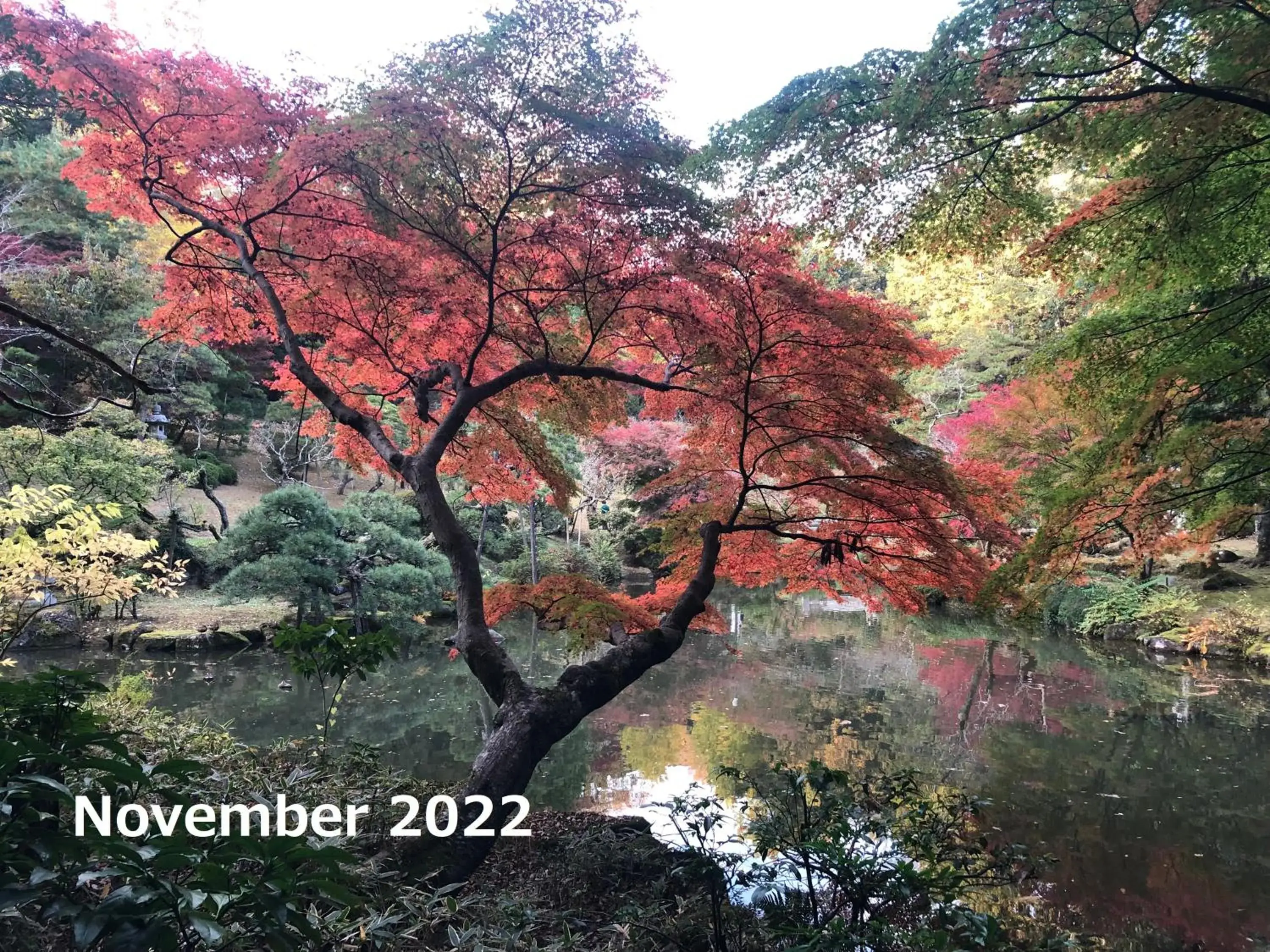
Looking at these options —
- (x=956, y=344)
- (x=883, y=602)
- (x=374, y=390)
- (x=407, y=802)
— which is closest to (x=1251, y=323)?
(x=407, y=802)

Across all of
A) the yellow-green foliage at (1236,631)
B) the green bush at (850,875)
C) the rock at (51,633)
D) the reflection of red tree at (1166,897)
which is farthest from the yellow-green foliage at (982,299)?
the rock at (51,633)

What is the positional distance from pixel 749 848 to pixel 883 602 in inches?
403

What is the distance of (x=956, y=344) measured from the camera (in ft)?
45.3

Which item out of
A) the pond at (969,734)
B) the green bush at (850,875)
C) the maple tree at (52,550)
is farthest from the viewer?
the maple tree at (52,550)

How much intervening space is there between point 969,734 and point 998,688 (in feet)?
6.43

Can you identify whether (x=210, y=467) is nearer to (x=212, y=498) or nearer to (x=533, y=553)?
(x=212, y=498)

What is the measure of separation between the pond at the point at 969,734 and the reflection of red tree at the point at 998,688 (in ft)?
0.12

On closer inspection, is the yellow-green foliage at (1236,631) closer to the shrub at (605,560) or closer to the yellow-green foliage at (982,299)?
the yellow-green foliage at (982,299)

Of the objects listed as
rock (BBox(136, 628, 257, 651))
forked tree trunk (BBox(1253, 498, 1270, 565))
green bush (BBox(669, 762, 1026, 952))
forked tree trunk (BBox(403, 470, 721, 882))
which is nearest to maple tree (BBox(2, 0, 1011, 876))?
forked tree trunk (BBox(403, 470, 721, 882))

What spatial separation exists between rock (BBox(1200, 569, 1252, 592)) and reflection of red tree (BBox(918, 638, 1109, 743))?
3.32 m

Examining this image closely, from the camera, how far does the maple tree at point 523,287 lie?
2998 millimetres

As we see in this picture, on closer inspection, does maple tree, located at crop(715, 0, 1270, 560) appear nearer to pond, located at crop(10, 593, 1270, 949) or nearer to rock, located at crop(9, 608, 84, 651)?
pond, located at crop(10, 593, 1270, 949)

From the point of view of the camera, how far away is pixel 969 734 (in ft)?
19.2

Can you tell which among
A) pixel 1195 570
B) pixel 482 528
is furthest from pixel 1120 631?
pixel 482 528
